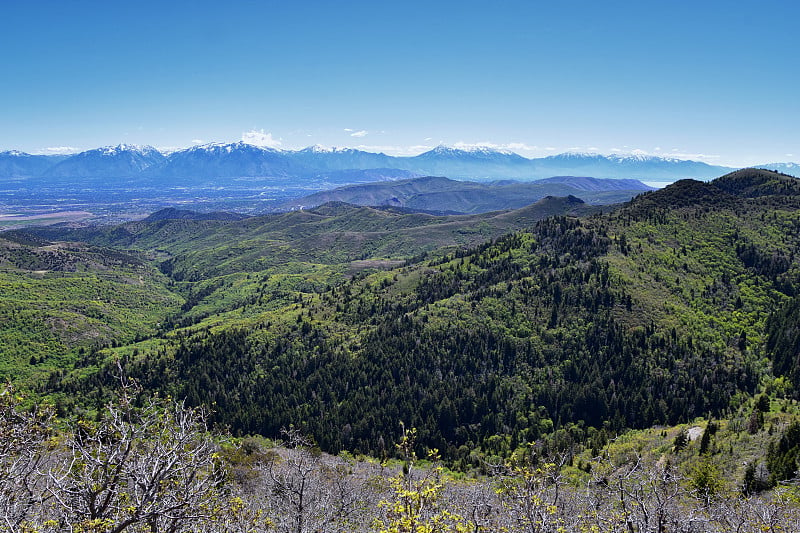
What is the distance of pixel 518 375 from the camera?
5354 inches

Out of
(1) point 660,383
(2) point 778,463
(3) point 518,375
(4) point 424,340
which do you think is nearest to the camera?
(2) point 778,463

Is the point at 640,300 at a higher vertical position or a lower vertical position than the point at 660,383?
higher

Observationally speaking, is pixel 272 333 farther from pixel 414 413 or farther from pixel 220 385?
pixel 414 413

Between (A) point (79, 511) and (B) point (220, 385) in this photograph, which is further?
(B) point (220, 385)

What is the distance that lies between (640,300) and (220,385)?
5614 inches

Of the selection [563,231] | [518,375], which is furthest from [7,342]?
[563,231]

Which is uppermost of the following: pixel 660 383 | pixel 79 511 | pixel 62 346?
pixel 79 511

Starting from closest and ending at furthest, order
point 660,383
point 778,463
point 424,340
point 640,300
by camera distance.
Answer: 1. point 778,463
2. point 660,383
3. point 640,300
4. point 424,340

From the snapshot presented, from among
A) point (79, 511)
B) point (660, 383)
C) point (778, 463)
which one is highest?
point (79, 511)

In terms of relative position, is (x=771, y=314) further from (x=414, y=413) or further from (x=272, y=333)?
(x=272, y=333)

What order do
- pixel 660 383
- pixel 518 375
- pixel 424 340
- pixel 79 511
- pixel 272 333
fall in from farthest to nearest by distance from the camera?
1. pixel 272 333
2. pixel 424 340
3. pixel 518 375
4. pixel 660 383
5. pixel 79 511

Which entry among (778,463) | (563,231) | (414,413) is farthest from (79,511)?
(563,231)

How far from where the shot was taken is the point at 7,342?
176500 mm

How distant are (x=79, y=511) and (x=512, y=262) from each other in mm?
182915
